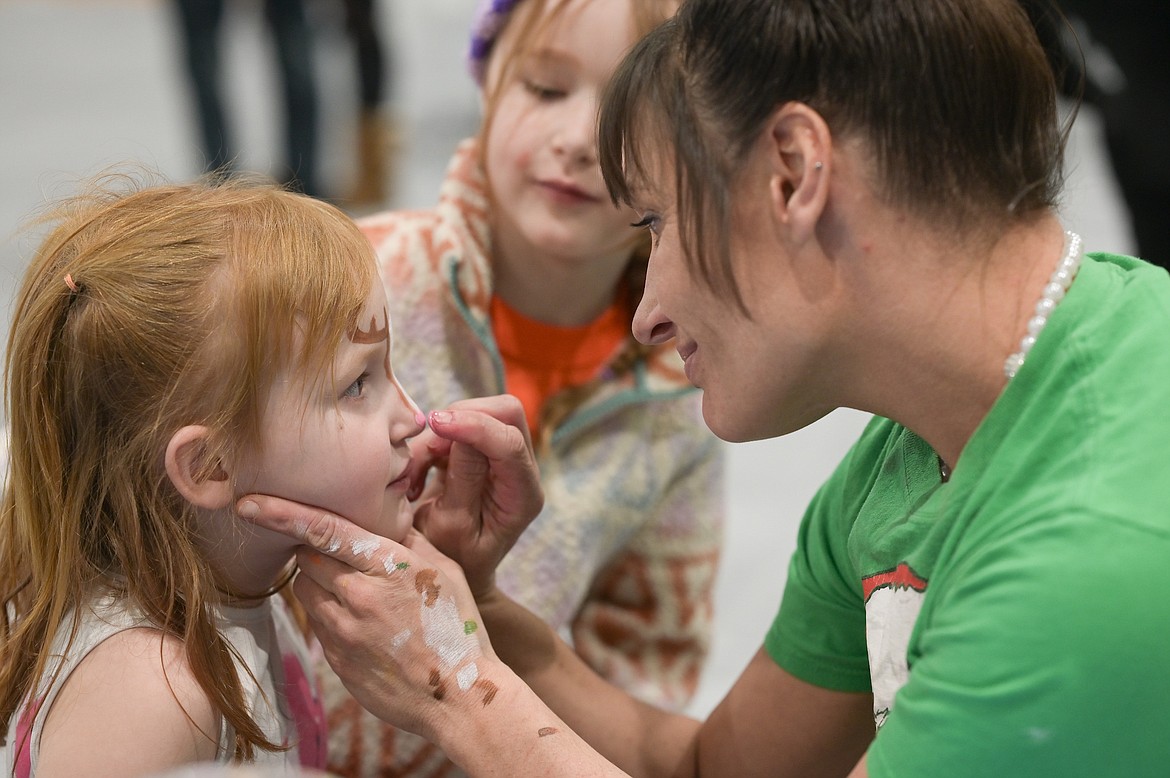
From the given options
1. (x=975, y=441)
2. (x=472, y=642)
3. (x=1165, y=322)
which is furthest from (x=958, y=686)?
(x=472, y=642)

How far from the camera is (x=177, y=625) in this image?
3.36 feet

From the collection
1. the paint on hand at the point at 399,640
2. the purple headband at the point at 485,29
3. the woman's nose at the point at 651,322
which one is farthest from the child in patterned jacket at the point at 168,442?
the purple headband at the point at 485,29

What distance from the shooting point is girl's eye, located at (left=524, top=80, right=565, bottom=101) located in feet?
4.50

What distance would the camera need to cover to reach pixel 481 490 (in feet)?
3.89

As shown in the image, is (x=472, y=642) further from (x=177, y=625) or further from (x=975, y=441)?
(x=975, y=441)

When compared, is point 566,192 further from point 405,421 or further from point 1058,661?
Answer: point 1058,661

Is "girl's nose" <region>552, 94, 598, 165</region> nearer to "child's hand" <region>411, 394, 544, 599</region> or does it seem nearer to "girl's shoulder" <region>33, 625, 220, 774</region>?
"child's hand" <region>411, 394, 544, 599</region>

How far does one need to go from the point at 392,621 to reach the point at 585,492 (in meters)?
0.46

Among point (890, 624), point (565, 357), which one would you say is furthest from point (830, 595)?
point (565, 357)

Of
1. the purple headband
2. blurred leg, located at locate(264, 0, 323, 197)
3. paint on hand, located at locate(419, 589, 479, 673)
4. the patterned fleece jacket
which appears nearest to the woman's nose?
paint on hand, located at locate(419, 589, 479, 673)

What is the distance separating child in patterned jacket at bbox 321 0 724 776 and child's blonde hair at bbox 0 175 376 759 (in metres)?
0.35

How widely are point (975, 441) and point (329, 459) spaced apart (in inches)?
19.4

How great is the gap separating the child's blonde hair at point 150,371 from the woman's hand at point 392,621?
0.08 metres

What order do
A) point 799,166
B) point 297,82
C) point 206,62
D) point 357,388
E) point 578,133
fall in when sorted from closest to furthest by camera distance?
point 799,166 → point 357,388 → point 578,133 → point 206,62 → point 297,82
